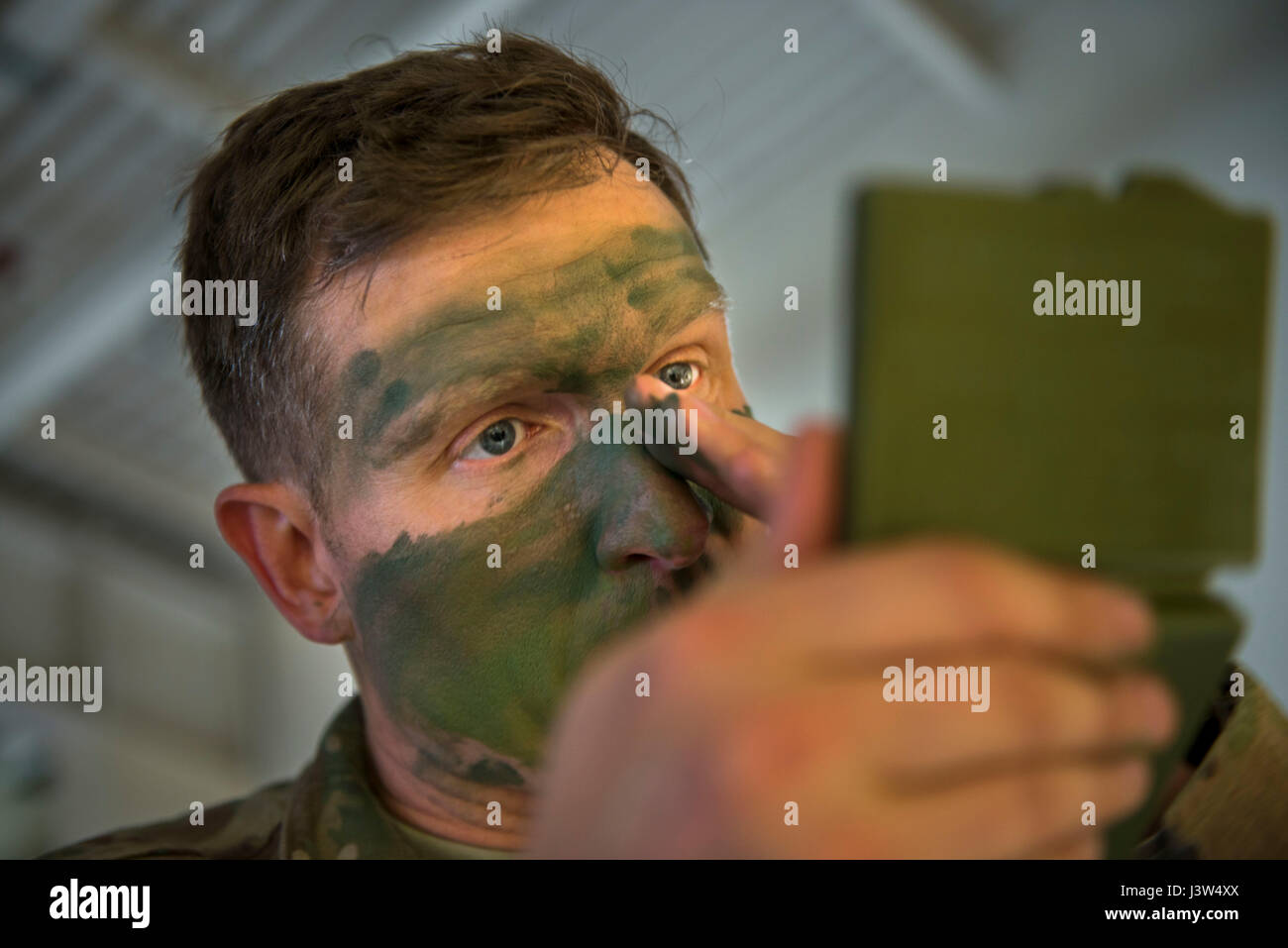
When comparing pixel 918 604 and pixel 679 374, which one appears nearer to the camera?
pixel 918 604

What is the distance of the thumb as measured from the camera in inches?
23.8

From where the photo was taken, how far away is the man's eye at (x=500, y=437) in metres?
1.19

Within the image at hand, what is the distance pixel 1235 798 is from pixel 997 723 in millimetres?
655

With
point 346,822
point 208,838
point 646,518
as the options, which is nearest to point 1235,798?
point 646,518

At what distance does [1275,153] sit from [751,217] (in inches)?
81.4

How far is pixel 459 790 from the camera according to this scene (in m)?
1.25

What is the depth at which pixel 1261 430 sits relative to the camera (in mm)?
708

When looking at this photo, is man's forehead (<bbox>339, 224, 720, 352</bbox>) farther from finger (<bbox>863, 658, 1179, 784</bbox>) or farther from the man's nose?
finger (<bbox>863, 658, 1179, 784</bbox>)

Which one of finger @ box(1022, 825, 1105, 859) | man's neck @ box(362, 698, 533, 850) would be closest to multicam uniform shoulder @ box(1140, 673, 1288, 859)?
finger @ box(1022, 825, 1105, 859)

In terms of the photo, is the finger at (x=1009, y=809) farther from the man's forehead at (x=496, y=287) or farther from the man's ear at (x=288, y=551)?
the man's ear at (x=288, y=551)

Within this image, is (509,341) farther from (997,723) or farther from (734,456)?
(997,723)

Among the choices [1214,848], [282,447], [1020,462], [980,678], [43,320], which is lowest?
[1214,848]
